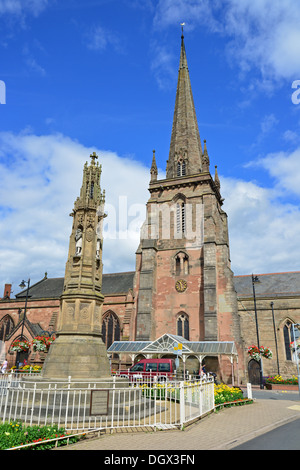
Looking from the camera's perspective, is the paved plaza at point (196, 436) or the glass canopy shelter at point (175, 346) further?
the glass canopy shelter at point (175, 346)

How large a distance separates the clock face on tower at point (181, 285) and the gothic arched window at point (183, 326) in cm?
243

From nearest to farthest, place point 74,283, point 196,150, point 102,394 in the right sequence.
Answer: point 102,394
point 74,283
point 196,150

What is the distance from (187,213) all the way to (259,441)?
1073 inches

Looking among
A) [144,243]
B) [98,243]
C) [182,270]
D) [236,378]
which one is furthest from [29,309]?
[98,243]

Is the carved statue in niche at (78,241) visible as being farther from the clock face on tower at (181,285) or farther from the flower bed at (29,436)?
the clock face on tower at (181,285)

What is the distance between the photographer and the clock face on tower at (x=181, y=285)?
31347mm

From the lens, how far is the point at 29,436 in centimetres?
646

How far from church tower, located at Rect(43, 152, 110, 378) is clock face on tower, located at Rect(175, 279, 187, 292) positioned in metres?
19.0

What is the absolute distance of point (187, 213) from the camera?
111 ft

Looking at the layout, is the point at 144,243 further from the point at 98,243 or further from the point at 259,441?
the point at 259,441

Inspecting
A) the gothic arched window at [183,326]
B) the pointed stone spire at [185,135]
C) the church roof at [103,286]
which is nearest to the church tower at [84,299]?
the gothic arched window at [183,326]

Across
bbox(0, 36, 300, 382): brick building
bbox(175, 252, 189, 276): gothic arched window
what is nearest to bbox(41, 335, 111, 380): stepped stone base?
bbox(0, 36, 300, 382): brick building

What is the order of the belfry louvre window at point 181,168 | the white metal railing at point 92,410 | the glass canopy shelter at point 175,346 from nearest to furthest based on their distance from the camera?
the white metal railing at point 92,410, the glass canopy shelter at point 175,346, the belfry louvre window at point 181,168

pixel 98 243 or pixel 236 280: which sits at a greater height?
pixel 236 280
